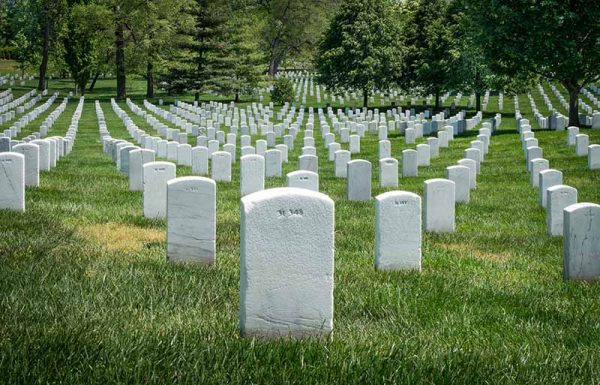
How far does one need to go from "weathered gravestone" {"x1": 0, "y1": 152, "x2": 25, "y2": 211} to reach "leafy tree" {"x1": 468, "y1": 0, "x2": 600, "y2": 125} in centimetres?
2295

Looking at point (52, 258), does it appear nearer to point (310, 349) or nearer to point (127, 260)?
point (127, 260)

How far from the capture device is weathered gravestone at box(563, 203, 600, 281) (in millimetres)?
9125

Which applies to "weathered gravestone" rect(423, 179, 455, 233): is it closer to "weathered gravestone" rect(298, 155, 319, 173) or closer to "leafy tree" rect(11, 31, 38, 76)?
"weathered gravestone" rect(298, 155, 319, 173)

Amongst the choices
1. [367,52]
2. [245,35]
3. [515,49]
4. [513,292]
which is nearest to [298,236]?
[513,292]

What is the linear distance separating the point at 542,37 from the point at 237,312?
27736 millimetres

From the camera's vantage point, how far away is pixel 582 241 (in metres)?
9.17

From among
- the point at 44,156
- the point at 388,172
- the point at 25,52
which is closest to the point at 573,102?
the point at 388,172

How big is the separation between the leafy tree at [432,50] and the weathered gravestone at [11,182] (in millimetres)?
38638

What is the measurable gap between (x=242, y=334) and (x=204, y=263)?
130 inches

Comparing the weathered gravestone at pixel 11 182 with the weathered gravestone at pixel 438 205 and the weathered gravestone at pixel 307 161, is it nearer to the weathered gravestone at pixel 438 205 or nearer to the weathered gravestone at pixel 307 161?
the weathered gravestone at pixel 438 205

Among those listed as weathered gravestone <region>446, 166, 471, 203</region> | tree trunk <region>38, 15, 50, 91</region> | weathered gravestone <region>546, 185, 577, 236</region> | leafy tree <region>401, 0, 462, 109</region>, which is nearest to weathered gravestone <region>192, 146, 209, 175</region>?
weathered gravestone <region>446, 166, 471, 203</region>

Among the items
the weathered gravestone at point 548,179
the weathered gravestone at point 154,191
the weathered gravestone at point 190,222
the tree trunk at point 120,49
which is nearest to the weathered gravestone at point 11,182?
the weathered gravestone at point 154,191

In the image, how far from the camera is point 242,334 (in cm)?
597

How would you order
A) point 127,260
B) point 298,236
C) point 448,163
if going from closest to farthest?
point 298,236 < point 127,260 < point 448,163
